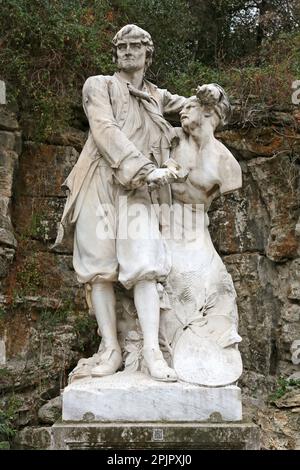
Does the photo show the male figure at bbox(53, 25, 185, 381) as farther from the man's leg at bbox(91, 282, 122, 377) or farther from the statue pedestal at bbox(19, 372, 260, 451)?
the statue pedestal at bbox(19, 372, 260, 451)

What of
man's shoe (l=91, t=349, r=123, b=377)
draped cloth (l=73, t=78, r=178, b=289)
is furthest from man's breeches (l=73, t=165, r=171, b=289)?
man's shoe (l=91, t=349, r=123, b=377)

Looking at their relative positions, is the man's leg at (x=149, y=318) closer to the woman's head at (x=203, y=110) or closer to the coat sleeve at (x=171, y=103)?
the woman's head at (x=203, y=110)

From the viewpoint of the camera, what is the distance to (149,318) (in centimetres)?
423

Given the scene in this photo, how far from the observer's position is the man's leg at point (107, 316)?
14.2 ft

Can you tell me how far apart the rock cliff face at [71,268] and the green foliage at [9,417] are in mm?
25

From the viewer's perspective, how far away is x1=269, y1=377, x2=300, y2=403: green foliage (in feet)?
22.6

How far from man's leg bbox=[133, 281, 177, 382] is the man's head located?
1.36 meters

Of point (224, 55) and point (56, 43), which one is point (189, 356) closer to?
point (56, 43)

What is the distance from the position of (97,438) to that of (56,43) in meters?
4.71

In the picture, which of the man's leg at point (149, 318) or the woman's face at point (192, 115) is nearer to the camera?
the man's leg at point (149, 318)

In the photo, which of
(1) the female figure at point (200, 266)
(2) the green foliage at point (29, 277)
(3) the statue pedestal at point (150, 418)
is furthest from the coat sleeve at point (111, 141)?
(2) the green foliage at point (29, 277)

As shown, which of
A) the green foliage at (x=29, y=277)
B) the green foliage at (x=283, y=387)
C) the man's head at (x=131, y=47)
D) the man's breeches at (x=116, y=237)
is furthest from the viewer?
the green foliage at (x=29, y=277)

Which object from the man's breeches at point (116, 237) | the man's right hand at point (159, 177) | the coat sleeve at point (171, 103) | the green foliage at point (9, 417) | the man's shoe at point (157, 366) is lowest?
the green foliage at point (9, 417)

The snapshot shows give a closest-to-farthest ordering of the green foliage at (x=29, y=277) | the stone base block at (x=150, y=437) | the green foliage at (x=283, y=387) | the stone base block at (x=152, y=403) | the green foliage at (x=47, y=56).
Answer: the stone base block at (x=150, y=437) → the stone base block at (x=152, y=403) → the green foliage at (x=283, y=387) → the green foliage at (x=29, y=277) → the green foliage at (x=47, y=56)
